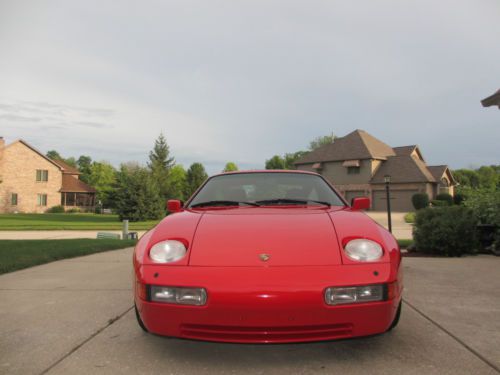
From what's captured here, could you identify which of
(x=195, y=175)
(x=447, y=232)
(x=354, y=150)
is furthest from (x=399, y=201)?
(x=195, y=175)

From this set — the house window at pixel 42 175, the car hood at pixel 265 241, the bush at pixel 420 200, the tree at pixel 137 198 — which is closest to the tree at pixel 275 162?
the house window at pixel 42 175

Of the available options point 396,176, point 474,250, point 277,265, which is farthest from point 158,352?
point 396,176

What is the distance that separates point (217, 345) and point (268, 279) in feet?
2.96

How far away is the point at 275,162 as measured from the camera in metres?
92.9

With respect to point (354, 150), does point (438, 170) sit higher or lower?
lower

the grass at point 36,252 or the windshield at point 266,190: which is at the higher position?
the windshield at point 266,190

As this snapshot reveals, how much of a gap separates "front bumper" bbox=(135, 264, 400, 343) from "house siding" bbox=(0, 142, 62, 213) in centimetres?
4798

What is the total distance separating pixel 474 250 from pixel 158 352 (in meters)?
7.12

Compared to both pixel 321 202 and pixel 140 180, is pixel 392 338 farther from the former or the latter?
pixel 140 180

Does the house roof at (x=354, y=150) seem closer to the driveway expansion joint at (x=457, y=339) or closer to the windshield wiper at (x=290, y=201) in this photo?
the driveway expansion joint at (x=457, y=339)

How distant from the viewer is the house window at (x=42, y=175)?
4593 cm

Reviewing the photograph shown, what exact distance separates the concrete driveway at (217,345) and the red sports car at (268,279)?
34cm

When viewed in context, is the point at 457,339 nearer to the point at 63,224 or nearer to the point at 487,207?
the point at 487,207

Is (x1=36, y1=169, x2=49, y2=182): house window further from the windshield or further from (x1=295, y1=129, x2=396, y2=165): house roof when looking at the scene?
the windshield
